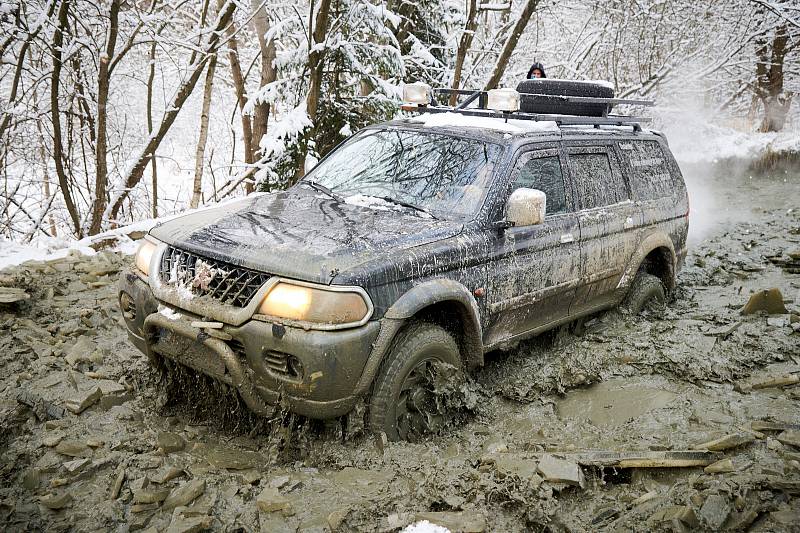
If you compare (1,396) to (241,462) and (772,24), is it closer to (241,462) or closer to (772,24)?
(241,462)

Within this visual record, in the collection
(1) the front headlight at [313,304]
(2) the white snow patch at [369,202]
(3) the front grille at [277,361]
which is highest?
(2) the white snow patch at [369,202]

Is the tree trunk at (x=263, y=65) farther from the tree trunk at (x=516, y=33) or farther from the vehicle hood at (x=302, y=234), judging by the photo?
the vehicle hood at (x=302, y=234)

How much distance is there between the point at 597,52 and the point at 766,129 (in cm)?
585

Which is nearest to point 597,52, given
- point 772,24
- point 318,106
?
point 772,24

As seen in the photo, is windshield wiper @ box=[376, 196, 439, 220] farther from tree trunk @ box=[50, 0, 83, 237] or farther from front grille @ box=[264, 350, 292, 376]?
tree trunk @ box=[50, 0, 83, 237]

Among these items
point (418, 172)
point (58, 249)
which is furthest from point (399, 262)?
point (58, 249)

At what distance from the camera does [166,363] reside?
142 inches

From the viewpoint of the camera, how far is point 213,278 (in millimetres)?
3244

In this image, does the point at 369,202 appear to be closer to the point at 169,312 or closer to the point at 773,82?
the point at 169,312

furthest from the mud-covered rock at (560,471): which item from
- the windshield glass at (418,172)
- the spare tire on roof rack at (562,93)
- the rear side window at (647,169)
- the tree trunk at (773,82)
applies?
the tree trunk at (773,82)

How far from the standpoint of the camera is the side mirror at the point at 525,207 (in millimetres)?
3746

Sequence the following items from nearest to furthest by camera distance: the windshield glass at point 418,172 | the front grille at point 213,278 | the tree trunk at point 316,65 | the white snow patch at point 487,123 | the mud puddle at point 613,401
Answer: the front grille at point 213,278 < the windshield glass at point 418,172 < the mud puddle at point 613,401 < the white snow patch at point 487,123 < the tree trunk at point 316,65

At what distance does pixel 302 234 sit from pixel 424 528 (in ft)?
5.40

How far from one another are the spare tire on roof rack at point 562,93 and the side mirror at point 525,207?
1.95 meters
